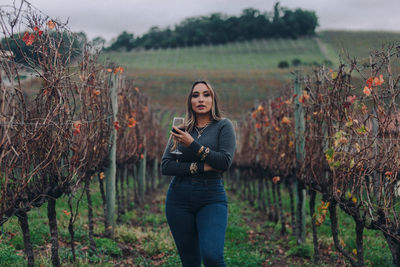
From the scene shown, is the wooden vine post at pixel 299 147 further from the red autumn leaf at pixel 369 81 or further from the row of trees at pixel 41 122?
the row of trees at pixel 41 122

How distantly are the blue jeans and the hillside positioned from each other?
109 ft

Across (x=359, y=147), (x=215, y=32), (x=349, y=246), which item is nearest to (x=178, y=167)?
(x=359, y=147)

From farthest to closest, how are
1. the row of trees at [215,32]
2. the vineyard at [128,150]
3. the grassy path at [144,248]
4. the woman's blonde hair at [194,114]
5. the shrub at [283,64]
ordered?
the shrub at [283,64], the row of trees at [215,32], the grassy path at [144,248], the woman's blonde hair at [194,114], the vineyard at [128,150]

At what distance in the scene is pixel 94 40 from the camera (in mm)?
4531

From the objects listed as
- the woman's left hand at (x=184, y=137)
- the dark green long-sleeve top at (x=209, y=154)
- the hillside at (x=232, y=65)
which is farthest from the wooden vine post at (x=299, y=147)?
the hillside at (x=232, y=65)

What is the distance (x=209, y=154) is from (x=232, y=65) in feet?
150

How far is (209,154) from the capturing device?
2.78m

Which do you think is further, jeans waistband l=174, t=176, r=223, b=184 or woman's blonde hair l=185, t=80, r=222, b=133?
woman's blonde hair l=185, t=80, r=222, b=133

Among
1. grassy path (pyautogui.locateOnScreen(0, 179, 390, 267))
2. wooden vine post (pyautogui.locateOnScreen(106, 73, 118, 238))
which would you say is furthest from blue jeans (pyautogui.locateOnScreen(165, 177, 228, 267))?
wooden vine post (pyautogui.locateOnScreen(106, 73, 118, 238))

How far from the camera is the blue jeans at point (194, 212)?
273 cm

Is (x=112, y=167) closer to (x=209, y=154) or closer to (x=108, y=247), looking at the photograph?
(x=108, y=247)

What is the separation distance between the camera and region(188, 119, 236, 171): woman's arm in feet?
9.12

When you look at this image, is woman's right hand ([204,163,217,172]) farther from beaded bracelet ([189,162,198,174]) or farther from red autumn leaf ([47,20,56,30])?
red autumn leaf ([47,20,56,30])

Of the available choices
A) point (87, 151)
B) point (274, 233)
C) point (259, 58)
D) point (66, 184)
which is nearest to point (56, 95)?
point (66, 184)
